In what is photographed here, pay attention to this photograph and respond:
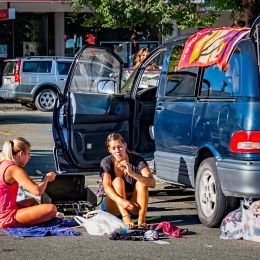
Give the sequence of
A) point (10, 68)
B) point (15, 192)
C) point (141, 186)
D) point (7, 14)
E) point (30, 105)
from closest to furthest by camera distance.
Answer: point (15, 192) → point (141, 186) → point (10, 68) → point (30, 105) → point (7, 14)

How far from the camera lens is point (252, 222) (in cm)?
785

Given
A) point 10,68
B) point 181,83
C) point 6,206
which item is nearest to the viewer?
point 6,206

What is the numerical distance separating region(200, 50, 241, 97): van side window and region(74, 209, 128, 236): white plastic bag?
1.67 m

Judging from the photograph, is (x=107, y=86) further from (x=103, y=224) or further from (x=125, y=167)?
(x=103, y=224)

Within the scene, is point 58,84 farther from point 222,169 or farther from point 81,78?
point 222,169

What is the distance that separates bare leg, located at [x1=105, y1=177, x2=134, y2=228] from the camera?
8406mm

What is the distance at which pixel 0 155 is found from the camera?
8445 mm

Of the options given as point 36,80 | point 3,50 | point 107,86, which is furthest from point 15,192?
point 3,50

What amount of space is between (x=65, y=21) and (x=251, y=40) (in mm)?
22391

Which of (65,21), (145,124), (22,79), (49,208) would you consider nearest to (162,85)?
(145,124)

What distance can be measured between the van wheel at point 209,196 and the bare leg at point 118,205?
781 mm

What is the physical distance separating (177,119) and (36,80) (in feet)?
51.2

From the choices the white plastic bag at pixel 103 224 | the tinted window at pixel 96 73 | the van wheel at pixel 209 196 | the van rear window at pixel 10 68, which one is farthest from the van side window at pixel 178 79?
the van rear window at pixel 10 68

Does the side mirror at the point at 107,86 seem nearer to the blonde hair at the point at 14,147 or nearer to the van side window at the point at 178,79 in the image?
the van side window at the point at 178,79
